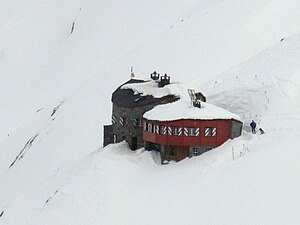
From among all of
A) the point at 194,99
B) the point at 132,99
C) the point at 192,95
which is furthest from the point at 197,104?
the point at 132,99

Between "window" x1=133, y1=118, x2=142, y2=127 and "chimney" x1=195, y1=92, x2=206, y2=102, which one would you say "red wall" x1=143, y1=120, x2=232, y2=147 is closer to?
"window" x1=133, y1=118, x2=142, y2=127

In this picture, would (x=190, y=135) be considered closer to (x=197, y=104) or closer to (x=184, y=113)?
(x=184, y=113)

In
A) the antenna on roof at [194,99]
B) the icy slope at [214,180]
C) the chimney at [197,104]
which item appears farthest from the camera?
the antenna on roof at [194,99]

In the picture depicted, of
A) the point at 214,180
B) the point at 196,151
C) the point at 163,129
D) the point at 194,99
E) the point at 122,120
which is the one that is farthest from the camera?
the point at 122,120

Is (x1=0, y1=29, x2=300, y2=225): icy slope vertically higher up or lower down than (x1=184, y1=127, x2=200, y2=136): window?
lower down

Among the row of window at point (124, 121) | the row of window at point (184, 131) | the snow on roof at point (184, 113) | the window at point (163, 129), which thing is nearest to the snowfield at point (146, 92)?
the row of window at point (184, 131)

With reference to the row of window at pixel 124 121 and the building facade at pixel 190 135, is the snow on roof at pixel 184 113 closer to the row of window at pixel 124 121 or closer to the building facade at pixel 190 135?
the building facade at pixel 190 135

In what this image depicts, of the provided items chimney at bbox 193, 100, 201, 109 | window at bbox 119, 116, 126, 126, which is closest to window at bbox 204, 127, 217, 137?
chimney at bbox 193, 100, 201, 109
